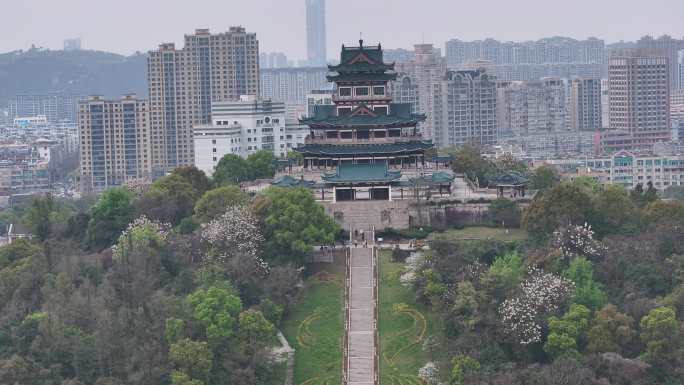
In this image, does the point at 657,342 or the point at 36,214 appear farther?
the point at 36,214

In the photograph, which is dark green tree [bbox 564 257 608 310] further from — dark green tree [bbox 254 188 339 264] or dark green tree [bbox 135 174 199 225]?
dark green tree [bbox 135 174 199 225]

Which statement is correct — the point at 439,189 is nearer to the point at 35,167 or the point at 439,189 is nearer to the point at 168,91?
the point at 168,91

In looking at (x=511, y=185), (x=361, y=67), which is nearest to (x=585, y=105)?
(x=361, y=67)

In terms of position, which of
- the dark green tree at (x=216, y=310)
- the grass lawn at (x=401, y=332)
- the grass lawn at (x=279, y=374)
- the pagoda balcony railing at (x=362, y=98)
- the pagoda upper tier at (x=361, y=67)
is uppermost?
the pagoda upper tier at (x=361, y=67)

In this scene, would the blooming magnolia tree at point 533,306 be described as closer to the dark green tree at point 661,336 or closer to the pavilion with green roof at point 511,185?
the dark green tree at point 661,336

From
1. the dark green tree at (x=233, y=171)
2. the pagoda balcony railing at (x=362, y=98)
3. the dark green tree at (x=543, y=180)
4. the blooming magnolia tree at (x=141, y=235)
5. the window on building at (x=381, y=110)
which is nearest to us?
the blooming magnolia tree at (x=141, y=235)

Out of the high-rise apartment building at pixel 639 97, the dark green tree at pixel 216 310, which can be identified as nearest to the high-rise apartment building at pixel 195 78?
the high-rise apartment building at pixel 639 97

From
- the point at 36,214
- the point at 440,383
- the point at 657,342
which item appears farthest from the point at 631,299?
the point at 36,214
